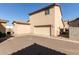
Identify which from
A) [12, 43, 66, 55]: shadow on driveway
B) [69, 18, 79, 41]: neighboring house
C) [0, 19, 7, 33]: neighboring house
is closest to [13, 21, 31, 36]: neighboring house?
[0, 19, 7, 33]: neighboring house

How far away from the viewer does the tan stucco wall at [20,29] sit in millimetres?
4441

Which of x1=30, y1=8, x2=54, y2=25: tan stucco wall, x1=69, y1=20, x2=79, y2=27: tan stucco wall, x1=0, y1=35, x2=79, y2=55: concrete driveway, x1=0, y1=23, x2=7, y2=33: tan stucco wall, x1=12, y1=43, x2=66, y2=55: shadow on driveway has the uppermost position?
x1=30, y1=8, x2=54, y2=25: tan stucco wall

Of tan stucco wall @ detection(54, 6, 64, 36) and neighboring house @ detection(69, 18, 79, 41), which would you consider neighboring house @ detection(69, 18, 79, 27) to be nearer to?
neighboring house @ detection(69, 18, 79, 41)

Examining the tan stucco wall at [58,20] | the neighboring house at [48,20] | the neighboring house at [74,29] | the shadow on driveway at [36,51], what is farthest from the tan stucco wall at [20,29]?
the neighboring house at [74,29]

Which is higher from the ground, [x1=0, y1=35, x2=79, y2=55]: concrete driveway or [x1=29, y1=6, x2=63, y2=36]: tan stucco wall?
[x1=29, y1=6, x2=63, y2=36]: tan stucco wall

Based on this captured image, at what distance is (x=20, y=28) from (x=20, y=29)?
0.08 feet

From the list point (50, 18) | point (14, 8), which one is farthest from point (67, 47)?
point (14, 8)

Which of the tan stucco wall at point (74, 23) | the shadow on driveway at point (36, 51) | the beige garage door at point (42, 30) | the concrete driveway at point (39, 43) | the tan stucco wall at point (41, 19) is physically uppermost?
the tan stucco wall at point (41, 19)

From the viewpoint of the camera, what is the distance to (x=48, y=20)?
14.4 feet

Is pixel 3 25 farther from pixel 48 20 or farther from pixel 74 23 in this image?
pixel 74 23

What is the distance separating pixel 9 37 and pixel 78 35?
58.9 inches

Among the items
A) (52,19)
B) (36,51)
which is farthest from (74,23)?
(36,51)

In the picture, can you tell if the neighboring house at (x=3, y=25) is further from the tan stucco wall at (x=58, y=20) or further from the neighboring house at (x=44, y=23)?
the tan stucco wall at (x=58, y=20)

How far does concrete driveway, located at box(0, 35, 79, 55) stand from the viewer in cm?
428
